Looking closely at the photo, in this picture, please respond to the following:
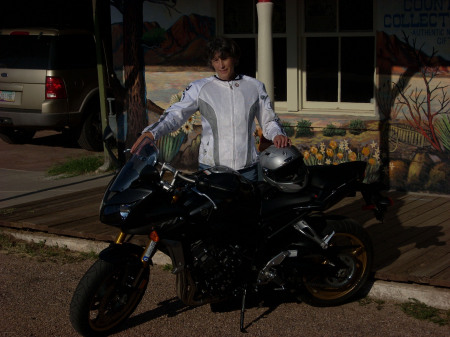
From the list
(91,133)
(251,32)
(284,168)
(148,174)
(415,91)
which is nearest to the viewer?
(148,174)

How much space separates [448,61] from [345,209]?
187 centimetres

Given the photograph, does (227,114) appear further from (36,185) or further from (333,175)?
(36,185)

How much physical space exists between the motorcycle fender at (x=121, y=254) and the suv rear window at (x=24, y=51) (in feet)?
25.2

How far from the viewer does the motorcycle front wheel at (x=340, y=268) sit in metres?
5.54

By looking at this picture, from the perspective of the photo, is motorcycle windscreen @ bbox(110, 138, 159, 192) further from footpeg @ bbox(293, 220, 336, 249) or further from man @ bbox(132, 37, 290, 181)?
footpeg @ bbox(293, 220, 336, 249)

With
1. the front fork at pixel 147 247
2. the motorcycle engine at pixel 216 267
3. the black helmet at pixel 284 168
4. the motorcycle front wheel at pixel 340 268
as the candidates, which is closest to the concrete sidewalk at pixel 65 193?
the motorcycle front wheel at pixel 340 268

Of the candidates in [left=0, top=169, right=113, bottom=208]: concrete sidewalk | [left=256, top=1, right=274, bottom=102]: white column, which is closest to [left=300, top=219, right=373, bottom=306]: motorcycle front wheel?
[left=256, top=1, right=274, bottom=102]: white column

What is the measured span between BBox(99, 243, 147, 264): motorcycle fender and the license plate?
7881 millimetres

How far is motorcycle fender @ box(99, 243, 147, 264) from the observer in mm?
4934

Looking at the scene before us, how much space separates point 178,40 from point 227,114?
182 inches

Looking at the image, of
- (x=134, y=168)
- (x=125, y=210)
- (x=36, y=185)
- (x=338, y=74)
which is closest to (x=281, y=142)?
(x=134, y=168)

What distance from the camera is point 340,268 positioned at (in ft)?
18.4

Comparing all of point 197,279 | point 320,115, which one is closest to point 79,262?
point 197,279

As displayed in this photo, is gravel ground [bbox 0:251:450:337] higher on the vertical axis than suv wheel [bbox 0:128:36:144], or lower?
lower
